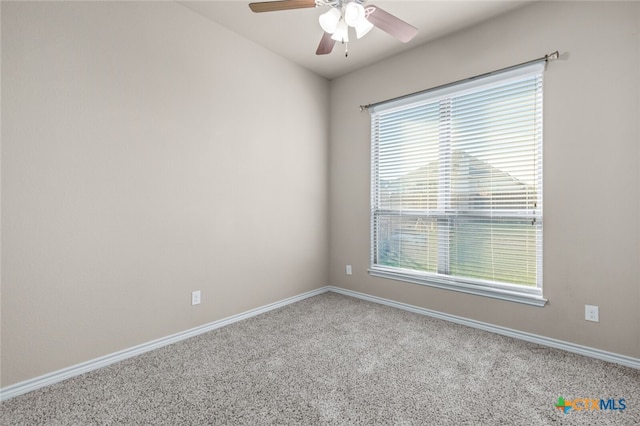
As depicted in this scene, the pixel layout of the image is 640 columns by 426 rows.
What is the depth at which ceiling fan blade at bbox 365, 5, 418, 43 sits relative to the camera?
6.14 ft

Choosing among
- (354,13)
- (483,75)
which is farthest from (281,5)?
(483,75)

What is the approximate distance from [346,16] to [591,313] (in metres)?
2.67

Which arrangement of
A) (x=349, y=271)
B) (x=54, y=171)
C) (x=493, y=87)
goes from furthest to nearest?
(x=349, y=271) < (x=493, y=87) < (x=54, y=171)

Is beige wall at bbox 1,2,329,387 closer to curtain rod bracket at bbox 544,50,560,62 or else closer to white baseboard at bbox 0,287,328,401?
white baseboard at bbox 0,287,328,401

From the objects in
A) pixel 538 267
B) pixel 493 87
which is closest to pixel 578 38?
pixel 493 87

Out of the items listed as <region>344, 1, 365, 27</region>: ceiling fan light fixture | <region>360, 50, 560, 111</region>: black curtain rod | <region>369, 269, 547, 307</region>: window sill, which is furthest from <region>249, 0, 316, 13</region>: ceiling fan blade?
<region>369, 269, 547, 307</region>: window sill

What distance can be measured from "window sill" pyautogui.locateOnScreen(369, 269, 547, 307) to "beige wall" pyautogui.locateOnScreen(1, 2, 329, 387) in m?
1.23

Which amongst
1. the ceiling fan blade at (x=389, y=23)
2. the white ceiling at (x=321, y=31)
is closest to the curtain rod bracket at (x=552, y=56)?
the white ceiling at (x=321, y=31)

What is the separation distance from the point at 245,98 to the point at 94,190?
1.57 metres

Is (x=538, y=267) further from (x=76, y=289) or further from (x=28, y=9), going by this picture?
(x=28, y=9)

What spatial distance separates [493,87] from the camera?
2.69m

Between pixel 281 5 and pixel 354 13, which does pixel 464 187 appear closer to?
pixel 354 13

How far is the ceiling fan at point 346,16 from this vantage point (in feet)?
5.65

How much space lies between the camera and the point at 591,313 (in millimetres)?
2244
